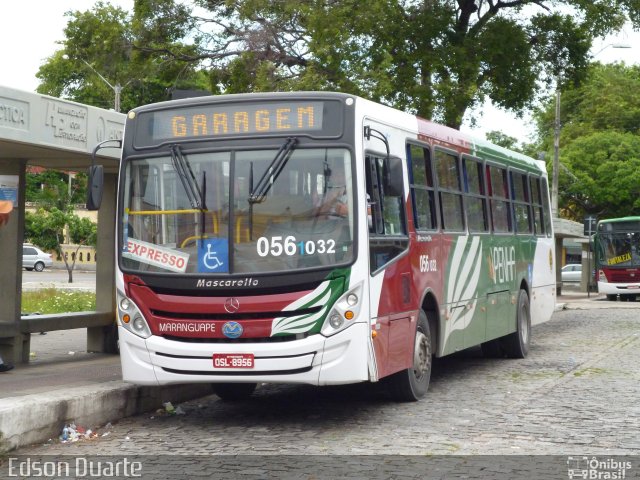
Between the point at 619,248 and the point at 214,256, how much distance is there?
112 feet

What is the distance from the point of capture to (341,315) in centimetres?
954

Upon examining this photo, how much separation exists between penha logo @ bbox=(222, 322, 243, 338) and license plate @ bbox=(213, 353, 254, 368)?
16cm

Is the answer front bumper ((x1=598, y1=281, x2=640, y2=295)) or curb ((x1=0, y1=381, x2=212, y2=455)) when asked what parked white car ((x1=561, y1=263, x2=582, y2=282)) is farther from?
curb ((x1=0, y1=381, x2=212, y2=455))

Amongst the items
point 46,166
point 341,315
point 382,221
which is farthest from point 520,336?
point 341,315

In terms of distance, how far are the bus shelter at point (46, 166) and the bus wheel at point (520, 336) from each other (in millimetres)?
5468

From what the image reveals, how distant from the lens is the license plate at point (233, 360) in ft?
31.2

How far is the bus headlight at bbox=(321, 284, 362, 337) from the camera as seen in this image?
9523 mm

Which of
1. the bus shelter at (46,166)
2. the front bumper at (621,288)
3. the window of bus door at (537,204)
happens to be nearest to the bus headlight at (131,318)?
the bus shelter at (46,166)

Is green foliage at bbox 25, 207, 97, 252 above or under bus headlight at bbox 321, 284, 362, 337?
above

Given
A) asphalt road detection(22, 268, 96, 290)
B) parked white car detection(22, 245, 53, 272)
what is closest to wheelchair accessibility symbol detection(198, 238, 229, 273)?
asphalt road detection(22, 268, 96, 290)

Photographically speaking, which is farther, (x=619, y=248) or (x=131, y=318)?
(x=619, y=248)

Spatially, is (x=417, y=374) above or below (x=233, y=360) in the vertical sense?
below

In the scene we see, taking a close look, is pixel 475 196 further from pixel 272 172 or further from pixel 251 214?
pixel 251 214

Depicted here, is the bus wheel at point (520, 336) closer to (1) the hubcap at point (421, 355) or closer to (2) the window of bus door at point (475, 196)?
(2) the window of bus door at point (475, 196)
